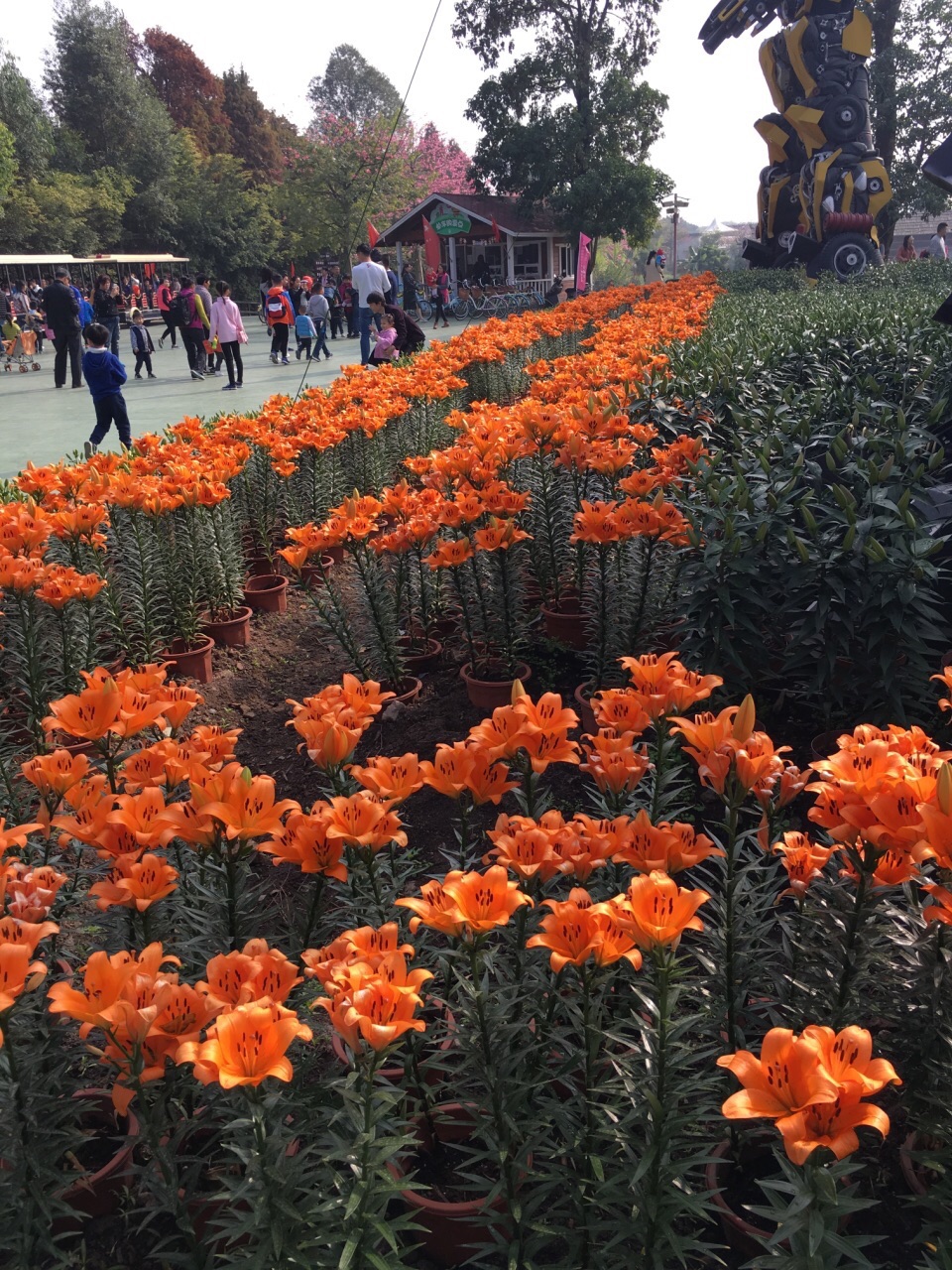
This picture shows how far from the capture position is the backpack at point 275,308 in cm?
1766

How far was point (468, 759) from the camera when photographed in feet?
5.89

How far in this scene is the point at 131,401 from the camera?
1491 centimetres

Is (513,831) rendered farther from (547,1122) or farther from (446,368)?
(446,368)

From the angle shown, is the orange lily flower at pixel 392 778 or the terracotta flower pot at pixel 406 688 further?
the terracotta flower pot at pixel 406 688

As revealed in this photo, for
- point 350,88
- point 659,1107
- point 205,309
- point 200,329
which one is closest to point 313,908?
point 659,1107

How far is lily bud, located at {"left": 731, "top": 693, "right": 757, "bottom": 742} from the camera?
5.56ft

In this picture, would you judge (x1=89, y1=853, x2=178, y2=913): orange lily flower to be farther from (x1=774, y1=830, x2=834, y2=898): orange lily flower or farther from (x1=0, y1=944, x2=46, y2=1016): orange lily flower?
(x1=774, y1=830, x2=834, y2=898): orange lily flower

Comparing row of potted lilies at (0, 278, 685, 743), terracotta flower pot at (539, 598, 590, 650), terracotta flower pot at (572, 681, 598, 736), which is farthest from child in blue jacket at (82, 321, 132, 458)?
terracotta flower pot at (572, 681, 598, 736)

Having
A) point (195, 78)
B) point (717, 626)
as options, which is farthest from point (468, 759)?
point (195, 78)

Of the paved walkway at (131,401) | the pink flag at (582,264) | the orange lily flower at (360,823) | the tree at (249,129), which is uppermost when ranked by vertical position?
the tree at (249,129)

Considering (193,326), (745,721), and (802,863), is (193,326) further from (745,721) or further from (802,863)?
(802,863)

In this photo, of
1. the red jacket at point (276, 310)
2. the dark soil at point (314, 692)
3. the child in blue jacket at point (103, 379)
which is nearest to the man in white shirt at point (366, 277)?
the red jacket at point (276, 310)

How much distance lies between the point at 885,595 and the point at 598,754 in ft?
4.95

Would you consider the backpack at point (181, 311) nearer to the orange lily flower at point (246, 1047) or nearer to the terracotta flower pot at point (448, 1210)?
the terracotta flower pot at point (448, 1210)
